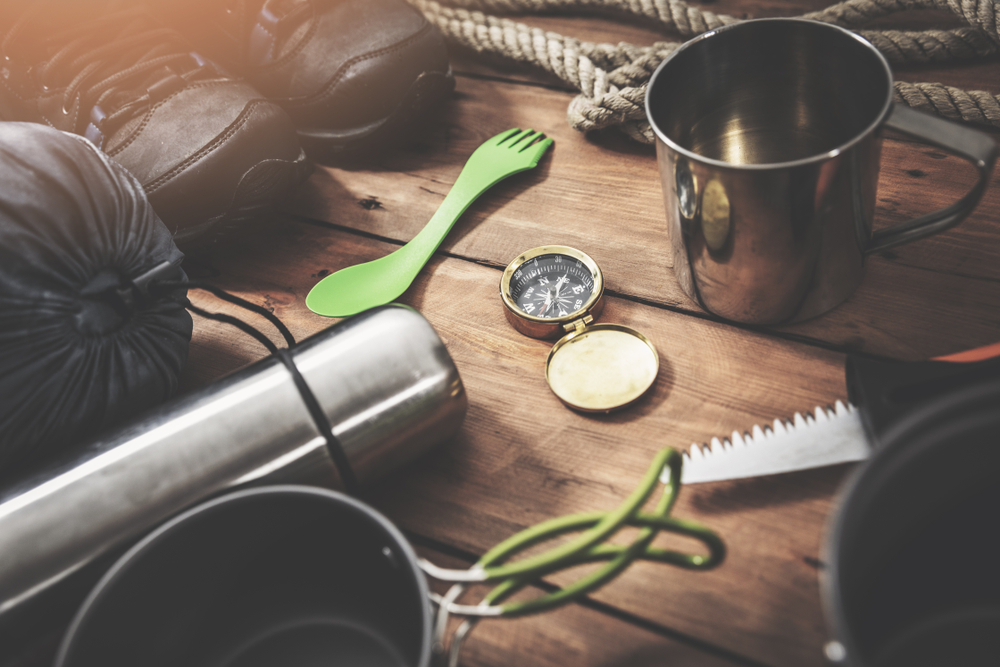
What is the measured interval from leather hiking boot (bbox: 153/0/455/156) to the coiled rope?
0.12 m

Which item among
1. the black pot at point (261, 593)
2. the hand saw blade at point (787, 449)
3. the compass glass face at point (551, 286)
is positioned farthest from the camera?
the compass glass face at point (551, 286)

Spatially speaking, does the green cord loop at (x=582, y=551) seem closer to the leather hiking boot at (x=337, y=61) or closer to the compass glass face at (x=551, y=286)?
the compass glass face at (x=551, y=286)

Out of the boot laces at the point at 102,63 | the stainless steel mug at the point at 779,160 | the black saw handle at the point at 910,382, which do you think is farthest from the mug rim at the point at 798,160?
the boot laces at the point at 102,63

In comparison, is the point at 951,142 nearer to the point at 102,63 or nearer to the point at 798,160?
the point at 798,160

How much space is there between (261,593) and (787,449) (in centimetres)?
39

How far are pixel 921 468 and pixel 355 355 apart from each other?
14.7 inches

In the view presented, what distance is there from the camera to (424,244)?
75 cm

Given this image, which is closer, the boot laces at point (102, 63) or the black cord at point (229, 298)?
the black cord at point (229, 298)

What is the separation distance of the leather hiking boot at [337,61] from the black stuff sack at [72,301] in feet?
0.97

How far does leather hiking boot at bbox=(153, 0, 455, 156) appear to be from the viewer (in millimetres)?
830

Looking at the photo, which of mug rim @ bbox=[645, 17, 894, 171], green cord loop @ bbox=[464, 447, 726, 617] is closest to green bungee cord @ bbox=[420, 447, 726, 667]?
green cord loop @ bbox=[464, 447, 726, 617]

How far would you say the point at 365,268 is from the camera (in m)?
0.73

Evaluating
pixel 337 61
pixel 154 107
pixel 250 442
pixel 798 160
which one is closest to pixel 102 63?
pixel 154 107

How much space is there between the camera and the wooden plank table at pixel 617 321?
474 millimetres
